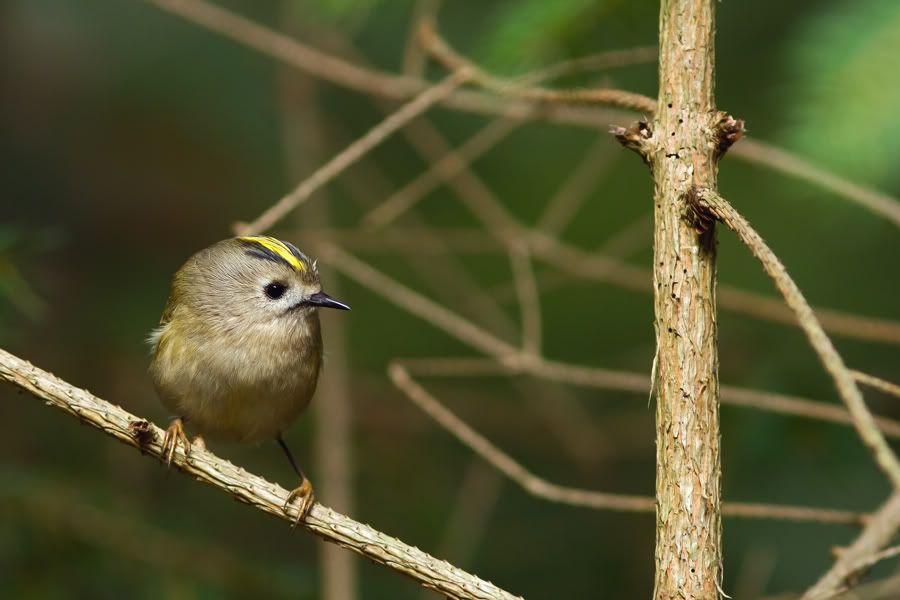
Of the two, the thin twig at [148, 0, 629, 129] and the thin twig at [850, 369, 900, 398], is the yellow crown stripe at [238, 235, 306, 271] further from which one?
the thin twig at [850, 369, 900, 398]

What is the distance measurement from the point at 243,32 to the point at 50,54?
3186 millimetres

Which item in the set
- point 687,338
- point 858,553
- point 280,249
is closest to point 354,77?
point 280,249

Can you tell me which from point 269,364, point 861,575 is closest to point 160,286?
point 269,364

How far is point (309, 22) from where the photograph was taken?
149 inches

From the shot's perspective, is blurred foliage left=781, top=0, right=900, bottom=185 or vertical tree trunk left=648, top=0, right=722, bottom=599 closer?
vertical tree trunk left=648, top=0, right=722, bottom=599

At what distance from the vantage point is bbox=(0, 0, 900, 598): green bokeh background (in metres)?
3.12

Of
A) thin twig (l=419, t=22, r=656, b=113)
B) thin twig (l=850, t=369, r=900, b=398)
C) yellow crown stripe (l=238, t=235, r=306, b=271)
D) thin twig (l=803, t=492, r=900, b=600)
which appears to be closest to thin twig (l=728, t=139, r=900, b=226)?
thin twig (l=419, t=22, r=656, b=113)

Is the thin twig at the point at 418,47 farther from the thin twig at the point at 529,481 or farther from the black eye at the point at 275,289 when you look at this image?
the thin twig at the point at 529,481

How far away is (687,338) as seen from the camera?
1267 mm

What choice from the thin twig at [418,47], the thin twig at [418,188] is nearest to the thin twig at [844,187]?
the thin twig at [418,188]

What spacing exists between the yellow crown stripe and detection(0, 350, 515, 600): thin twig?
1202mm

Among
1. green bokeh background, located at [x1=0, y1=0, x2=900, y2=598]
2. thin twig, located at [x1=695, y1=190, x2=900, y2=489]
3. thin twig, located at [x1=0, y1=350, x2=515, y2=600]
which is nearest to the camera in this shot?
thin twig, located at [x1=695, y1=190, x2=900, y2=489]

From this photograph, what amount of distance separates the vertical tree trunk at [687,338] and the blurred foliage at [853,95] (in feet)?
0.76

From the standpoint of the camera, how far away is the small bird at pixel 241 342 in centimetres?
250
